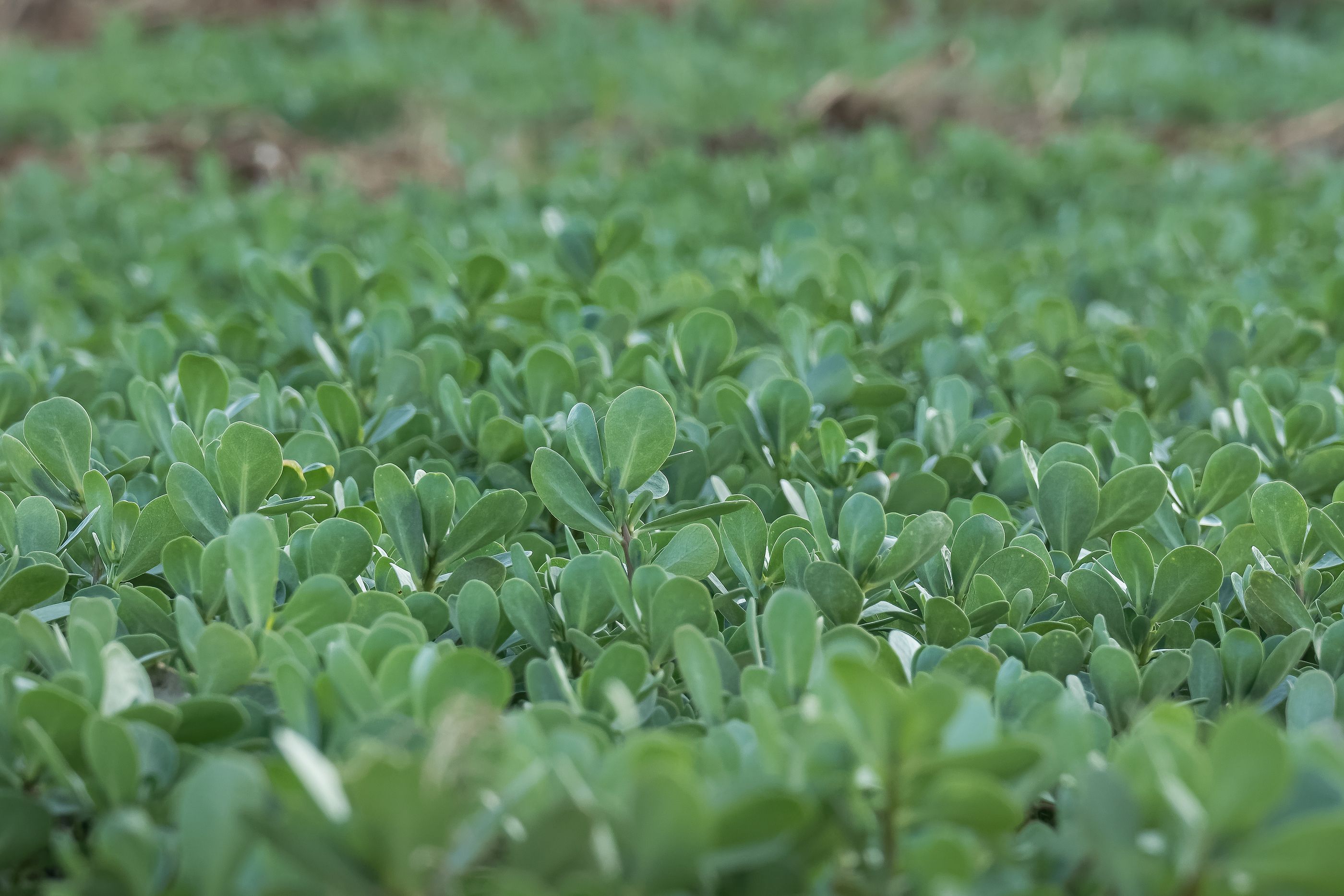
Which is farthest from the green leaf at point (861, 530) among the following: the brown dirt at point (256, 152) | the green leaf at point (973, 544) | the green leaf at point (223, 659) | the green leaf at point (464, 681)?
the brown dirt at point (256, 152)

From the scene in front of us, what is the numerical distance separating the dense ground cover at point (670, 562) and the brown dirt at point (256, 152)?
6.19 feet

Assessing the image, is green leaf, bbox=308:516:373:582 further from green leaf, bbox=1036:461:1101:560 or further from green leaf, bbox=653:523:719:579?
green leaf, bbox=1036:461:1101:560

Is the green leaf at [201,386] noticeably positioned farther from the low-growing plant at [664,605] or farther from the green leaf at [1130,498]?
the green leaf at [1130,498]

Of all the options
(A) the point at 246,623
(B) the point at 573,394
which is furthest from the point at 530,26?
(A) the point at 246,623

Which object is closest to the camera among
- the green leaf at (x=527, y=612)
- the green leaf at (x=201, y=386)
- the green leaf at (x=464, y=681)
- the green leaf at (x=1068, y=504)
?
the green leaf at (x=464, y=681)

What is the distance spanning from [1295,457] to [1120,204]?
9.47 feet

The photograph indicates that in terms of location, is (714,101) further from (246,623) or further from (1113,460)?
(246,623)

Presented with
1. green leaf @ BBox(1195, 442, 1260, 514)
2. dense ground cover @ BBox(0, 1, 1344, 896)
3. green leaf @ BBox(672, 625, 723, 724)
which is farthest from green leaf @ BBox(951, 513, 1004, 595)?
green leaf @ BBox(672, 625, 723, 724)

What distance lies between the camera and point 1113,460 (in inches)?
62.1

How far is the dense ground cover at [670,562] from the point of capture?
0.70 meters

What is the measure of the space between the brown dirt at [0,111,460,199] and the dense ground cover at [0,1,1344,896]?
6.19 ft

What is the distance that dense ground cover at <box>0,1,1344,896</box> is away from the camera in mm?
702

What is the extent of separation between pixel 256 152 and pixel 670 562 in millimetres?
4792

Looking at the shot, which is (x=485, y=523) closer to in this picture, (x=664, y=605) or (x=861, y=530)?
(x=664, y=605)
